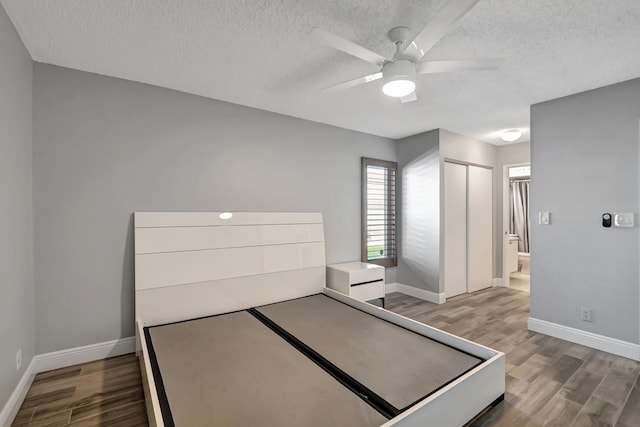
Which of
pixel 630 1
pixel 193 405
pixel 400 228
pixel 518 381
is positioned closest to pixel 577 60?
pixel 630 1

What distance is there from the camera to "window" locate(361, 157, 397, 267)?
433cm

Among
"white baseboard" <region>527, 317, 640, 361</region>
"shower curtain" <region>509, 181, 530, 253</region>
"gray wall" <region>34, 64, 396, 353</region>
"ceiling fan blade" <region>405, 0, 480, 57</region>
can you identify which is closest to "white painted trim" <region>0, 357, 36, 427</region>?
"gray wall" <region>34, 64, 396, 353</region>

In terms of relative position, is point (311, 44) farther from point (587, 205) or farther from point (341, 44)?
point (587, 205)

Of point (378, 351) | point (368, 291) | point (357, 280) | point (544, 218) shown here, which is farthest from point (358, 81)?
point (544, 218)

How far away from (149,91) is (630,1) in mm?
3503

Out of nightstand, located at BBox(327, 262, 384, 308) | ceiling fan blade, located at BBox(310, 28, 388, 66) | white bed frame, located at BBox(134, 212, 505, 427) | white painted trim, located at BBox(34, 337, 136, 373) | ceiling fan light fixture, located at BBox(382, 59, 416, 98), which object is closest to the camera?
ceiling fan blade, located at BBox(310, 28, 388, 66)

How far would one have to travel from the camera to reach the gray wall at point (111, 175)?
7.86 ft

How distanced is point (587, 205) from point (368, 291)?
238 cm

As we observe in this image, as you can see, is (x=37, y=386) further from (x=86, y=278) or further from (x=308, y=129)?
(x=308, y=129)

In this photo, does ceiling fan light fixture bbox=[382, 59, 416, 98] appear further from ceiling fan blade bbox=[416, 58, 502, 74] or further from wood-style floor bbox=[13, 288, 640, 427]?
wood-style floor bbox=[13, 288, 640, 427]

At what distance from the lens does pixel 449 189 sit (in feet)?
14.1

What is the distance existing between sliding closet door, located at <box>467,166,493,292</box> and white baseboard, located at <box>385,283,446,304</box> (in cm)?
85

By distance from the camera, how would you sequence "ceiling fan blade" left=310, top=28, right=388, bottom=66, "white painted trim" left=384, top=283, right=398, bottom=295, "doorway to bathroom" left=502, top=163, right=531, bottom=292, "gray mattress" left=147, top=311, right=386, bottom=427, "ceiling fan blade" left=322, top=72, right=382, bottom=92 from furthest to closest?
"doorway to bathroom" left=502, top=163, right=531, bottom=292 → "white painted trim" left=384, top=283, right=398, bottom=295 → "ceiling fan blade" left=322, top=72, right=382, bottom=92 → "ceiling fan blade" left=310, top=28, right=388, bottom=66 → "gray mattress" left=147, top=311, right=386, bottom=427

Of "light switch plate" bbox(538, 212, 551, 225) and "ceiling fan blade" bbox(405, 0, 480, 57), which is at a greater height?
"ceiling fan blade" bbox(405, 0, 480, 57)
